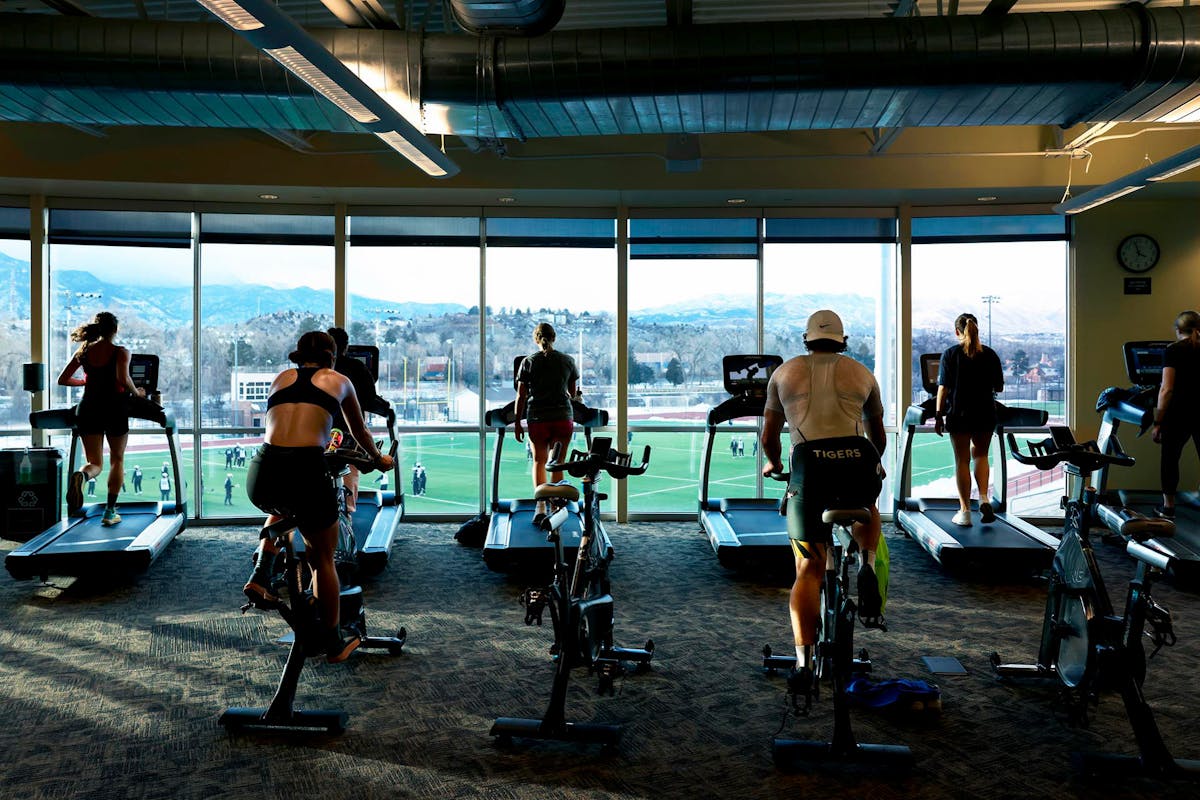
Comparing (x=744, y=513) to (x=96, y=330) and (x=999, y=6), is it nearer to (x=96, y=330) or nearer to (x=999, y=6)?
(x=999, y=6)

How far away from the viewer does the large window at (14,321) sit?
6.89 m

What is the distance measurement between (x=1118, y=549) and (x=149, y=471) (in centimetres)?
1662

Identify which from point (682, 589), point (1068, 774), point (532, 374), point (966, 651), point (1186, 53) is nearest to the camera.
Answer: point (1068, 774)

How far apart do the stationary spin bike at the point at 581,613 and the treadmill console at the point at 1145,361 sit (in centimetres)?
464

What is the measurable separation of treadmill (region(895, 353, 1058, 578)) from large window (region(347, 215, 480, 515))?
373 cm

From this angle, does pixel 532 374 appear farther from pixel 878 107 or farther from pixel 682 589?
pixel 878 107

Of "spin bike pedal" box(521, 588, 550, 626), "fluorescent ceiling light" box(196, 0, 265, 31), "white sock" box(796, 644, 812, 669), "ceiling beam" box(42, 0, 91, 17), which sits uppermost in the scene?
"ceiling beam" box(42, 0, 91, 17)

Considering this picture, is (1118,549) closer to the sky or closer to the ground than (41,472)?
closer to the ground

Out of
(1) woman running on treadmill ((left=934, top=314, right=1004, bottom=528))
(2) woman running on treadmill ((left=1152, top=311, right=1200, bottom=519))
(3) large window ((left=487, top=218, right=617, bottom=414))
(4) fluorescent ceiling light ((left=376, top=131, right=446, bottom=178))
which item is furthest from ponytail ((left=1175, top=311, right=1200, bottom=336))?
(4) fluorescent ceiling light ((left=376, top=131, right=446, bottom=178))

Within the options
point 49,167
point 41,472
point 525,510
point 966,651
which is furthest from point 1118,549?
point 49,167

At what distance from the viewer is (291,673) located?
3.15 metres

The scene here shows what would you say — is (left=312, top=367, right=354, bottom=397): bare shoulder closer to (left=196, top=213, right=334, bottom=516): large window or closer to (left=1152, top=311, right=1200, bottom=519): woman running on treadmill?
(left=196, top=213, right=334, bottom=516): large window

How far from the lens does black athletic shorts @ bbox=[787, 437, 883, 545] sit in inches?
122

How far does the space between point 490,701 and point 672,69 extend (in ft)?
Answer: 9.61
